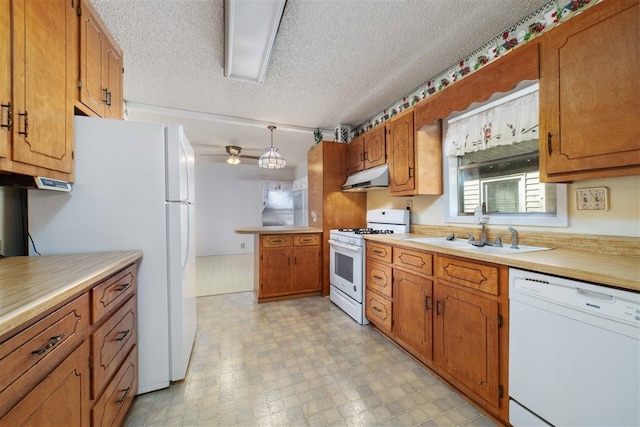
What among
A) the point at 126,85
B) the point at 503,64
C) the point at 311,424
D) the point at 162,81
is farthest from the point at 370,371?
the point at 126,85

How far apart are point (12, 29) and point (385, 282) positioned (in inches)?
101

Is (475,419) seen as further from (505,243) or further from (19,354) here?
(19,354)

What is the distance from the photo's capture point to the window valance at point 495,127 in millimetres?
1693

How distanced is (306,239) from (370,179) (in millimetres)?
1207

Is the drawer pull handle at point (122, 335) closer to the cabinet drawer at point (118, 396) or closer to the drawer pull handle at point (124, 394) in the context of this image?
the cabinet drawer at point (118, 396)

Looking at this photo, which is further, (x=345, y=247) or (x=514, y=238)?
(x=345, y=247)

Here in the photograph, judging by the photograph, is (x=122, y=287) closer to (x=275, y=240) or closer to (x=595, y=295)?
(x=275, y=240)

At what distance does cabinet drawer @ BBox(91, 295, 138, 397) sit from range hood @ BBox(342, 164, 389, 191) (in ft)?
7.52

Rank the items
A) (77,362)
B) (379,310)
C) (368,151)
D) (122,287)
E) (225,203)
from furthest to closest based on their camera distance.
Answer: (225,203), (368,151), (379,310), (122,287), (77,362)

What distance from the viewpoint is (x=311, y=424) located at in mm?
1335

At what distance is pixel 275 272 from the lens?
3188 mm

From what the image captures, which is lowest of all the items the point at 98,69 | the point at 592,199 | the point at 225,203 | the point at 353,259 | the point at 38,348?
the point at 353,259

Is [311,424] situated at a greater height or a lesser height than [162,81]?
lesser

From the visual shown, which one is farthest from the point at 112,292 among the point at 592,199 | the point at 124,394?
the point at 592,199
